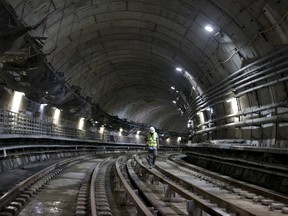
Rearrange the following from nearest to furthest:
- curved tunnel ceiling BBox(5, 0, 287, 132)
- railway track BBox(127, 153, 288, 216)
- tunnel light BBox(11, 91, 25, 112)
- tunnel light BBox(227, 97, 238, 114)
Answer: railway track BBox(127, 153, 288, 216) → curved tunnel ceiling BBox(5, 0, 287, 132) → tunnel light BBox(227, 97, 238, 114) → tunnel light BBox(11, 91, 25, 112)

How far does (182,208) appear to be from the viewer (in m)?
7.11

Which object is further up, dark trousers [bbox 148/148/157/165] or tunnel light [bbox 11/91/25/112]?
tunnel light [bbox 11/91/25/112]

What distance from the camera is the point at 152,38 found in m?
19.2

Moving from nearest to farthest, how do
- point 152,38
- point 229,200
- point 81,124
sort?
point 229,200 → point 152,38 → point 81,124

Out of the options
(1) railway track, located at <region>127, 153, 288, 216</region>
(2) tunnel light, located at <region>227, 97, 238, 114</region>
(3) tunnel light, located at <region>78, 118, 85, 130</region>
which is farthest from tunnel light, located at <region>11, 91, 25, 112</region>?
(3) tunnel light, located at <region>78, 118, 85, 130</region>

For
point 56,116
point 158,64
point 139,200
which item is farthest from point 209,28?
point 56,116

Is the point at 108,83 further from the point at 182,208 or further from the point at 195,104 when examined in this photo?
the point at 182,208

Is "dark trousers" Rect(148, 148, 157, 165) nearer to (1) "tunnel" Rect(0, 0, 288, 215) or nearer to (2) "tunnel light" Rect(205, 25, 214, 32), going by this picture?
(1) "tunnel" Rect(0, 0, 288, 215)

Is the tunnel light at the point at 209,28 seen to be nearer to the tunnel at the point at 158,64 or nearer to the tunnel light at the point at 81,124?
the tunnel at the point at 158,64

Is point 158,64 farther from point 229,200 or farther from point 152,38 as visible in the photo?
point 229,200

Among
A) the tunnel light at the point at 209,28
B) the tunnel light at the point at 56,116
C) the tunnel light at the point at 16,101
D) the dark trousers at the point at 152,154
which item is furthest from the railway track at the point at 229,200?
the tunnel light at the point at 56,116

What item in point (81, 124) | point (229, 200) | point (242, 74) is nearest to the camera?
point (229, 200)

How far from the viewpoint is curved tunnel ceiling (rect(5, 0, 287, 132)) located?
453 inches

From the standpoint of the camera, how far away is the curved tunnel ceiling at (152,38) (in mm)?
11516
